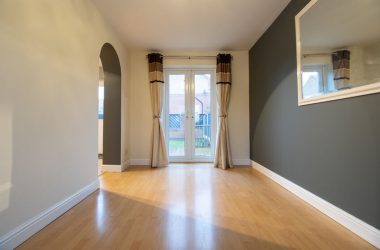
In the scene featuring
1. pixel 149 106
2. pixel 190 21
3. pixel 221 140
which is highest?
pixel 190 21

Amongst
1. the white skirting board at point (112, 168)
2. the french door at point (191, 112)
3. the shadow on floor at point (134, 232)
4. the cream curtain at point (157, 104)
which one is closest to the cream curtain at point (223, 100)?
the french door at point (191, 112)

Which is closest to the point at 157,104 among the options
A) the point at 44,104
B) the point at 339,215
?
the point at 44,104

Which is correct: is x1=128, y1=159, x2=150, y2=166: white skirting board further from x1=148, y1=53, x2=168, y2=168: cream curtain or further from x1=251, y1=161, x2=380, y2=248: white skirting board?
x1=251, y1=161, x2=380, y2=248: white skirting board

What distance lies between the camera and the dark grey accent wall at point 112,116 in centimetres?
384

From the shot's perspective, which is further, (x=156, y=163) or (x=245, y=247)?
(x=156, y=163)

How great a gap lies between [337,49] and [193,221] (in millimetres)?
1927

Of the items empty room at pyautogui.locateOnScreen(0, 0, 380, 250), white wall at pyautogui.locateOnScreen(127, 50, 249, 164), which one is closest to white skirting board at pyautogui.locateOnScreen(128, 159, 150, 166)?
white wall at pyautogui.locateOnScreen(127, 50, 249, 164)

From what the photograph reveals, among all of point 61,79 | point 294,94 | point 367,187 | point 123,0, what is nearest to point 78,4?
point 123,0

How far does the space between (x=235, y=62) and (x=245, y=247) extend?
146 inches

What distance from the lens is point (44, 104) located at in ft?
5.93

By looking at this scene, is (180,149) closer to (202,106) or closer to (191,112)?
(191,112)

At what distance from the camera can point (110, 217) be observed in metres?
1.97

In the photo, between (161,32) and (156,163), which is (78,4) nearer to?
(161,32)

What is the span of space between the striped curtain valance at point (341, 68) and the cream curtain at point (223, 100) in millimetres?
2477
